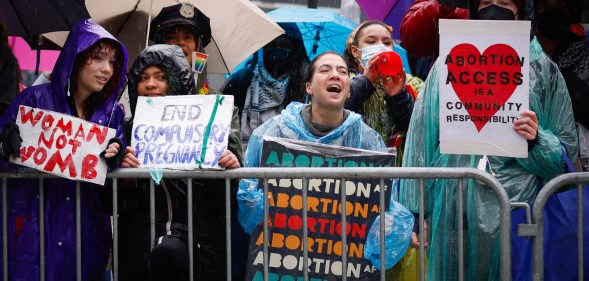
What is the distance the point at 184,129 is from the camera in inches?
222

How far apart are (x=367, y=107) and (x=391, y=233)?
1.63 meters

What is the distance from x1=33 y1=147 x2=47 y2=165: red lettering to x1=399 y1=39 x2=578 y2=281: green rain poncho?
2.07 metres

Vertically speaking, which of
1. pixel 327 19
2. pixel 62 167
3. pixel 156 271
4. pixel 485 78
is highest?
pixel 327 19

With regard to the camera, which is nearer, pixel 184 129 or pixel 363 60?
pixel 184 129

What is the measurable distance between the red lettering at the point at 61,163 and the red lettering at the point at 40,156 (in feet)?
0.12

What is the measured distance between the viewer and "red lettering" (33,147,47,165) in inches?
214

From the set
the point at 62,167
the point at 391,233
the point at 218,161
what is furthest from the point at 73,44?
the point at 391,233

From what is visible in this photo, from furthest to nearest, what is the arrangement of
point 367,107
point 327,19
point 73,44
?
point 327,19
point 367,107
point 73,44

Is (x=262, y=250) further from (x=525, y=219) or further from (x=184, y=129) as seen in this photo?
(x=525, y=219)

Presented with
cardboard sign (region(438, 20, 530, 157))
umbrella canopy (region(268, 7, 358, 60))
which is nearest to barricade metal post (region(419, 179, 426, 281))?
cardboard sign (region(438, 20, 530, 157))

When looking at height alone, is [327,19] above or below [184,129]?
above

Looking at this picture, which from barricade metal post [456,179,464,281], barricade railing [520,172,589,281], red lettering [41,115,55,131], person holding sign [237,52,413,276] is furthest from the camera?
person holding sign [237,52,413,276]

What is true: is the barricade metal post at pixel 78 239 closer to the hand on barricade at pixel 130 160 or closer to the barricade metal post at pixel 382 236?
the hand on barricade at pixel 130 160

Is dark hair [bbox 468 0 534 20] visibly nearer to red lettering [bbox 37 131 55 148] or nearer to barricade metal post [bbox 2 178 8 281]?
red lettering [bbox 37 131 55 148]
